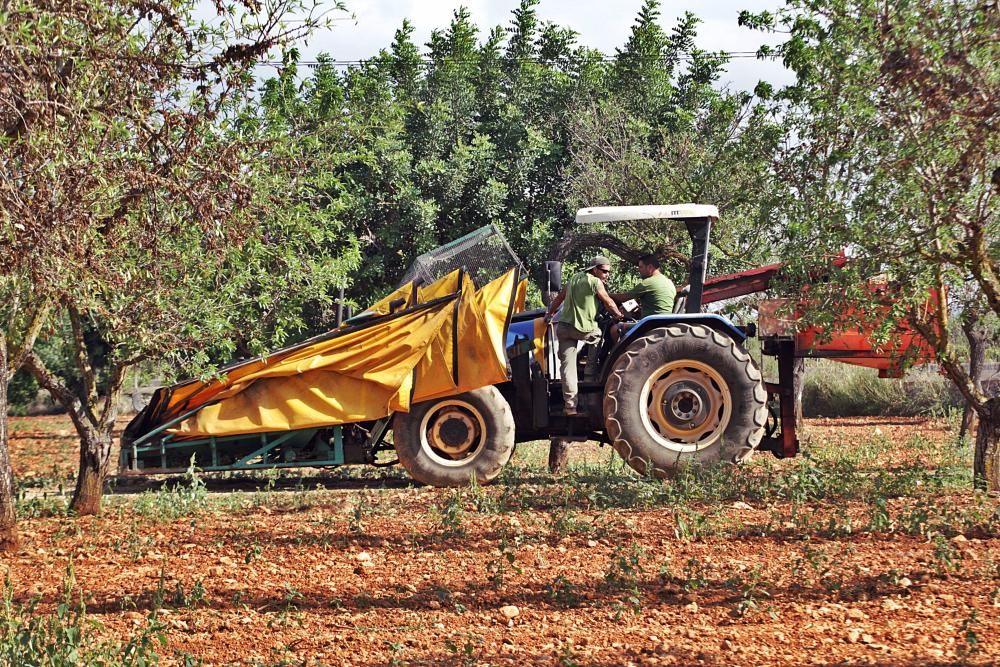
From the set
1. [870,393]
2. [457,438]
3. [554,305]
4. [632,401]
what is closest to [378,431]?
[457,438]

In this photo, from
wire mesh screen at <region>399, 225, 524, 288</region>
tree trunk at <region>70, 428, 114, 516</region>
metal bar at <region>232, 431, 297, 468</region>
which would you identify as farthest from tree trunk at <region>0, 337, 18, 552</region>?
wire mesh screen at <region>399, 225, 524, 288</region>

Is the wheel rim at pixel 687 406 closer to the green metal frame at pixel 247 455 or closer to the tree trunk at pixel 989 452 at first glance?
the tree trunk at pixel 989 452

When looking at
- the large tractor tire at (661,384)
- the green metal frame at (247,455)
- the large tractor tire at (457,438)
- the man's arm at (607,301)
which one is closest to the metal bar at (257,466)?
the green metal frame at (247,455)

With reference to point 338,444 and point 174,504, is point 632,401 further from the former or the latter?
point 174,504

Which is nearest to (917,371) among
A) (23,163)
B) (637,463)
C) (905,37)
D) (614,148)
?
(614,148)

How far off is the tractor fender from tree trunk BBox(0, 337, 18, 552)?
200 inches

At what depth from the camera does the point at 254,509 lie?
9273 millimetres

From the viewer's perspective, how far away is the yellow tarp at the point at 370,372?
9961 millimetres

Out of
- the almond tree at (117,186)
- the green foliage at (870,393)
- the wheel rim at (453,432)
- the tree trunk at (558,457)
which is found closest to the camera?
the almond tree at (117,186)

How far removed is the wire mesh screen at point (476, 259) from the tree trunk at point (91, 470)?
356 centimetres

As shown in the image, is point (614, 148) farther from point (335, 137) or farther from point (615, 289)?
point (335, 137)

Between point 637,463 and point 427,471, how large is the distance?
1.92 m

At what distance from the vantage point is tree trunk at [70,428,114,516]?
350 inches

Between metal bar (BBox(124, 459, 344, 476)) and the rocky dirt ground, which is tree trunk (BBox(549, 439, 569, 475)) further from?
metal bar (BBox(124, 459, 344, 476))
